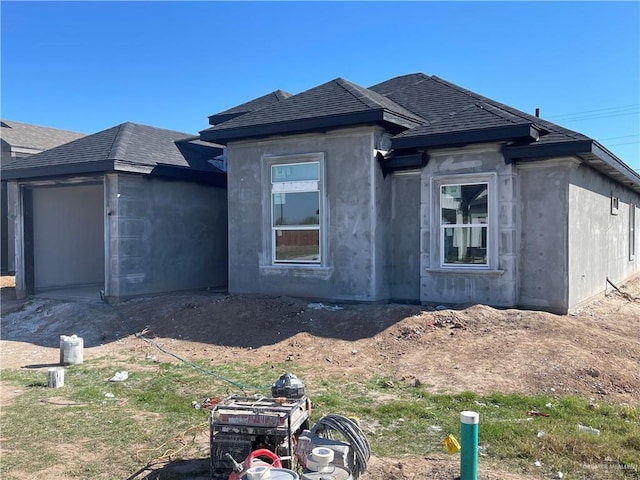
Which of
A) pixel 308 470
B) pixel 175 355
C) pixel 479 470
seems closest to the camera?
pixel 308 470

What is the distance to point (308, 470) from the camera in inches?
157

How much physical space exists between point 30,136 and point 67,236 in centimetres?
1153

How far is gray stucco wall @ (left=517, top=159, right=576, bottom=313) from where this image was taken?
10438mm

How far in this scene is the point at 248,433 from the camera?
4.29m

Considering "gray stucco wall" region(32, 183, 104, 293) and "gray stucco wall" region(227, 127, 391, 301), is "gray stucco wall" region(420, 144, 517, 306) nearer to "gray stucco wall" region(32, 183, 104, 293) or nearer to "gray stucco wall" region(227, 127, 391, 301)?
"gray stucco wall" region(227, 127, 391, 301)

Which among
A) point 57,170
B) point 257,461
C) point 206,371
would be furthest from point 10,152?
point 257,461

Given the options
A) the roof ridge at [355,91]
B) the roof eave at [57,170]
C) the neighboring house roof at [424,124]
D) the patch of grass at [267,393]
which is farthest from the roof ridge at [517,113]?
the roof eave at [57,170]

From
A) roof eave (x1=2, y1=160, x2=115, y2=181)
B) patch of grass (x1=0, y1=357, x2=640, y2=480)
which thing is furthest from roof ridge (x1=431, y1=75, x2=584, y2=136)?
roof eave (x1=2, y1=160, x2=115, y2=181)

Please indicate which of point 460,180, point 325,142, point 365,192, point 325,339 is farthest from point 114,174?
point 460,180

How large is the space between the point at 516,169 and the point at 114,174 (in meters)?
9.05

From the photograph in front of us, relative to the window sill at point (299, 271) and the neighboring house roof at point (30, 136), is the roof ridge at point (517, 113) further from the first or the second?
the neighboring house roof at point (30, 136)

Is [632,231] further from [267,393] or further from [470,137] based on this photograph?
[267,393]

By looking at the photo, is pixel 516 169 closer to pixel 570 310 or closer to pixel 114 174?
pixel 570 310

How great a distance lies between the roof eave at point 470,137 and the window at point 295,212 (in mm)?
2070
